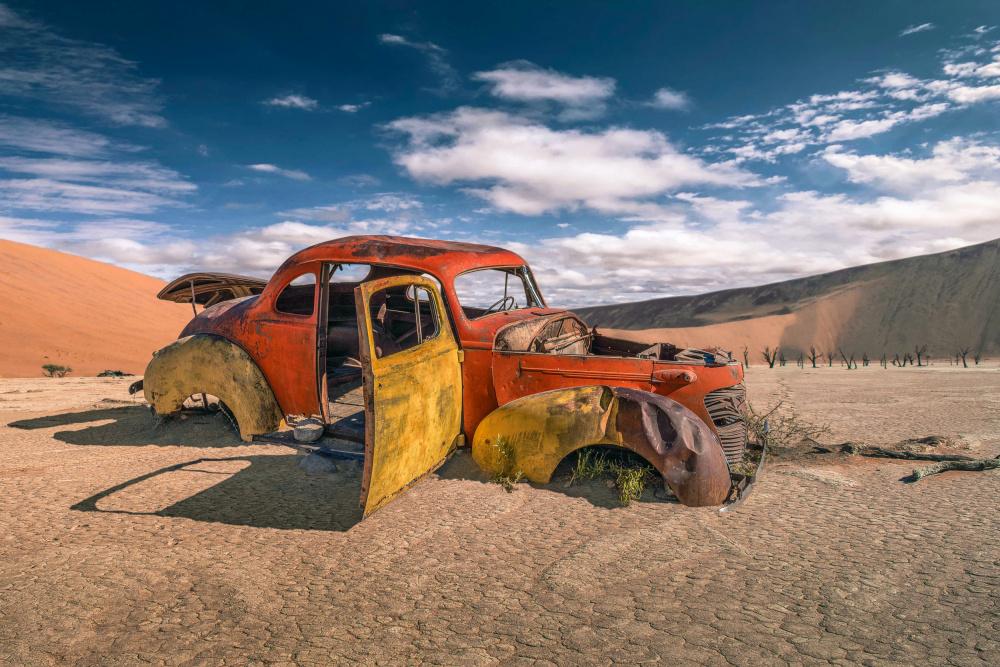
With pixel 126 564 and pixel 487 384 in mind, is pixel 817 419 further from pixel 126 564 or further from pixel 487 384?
pixel 126 564

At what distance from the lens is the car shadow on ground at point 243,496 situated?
3.45m

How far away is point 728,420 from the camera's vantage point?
4219 mm

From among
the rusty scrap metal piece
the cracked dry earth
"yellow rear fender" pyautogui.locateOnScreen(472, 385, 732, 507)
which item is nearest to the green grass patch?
the cracked dry earth

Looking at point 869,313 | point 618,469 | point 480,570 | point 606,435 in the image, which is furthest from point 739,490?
point 869,313

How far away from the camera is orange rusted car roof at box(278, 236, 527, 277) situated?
4621mm

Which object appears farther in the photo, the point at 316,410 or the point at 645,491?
the point at 316,410

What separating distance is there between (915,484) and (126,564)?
5574mm

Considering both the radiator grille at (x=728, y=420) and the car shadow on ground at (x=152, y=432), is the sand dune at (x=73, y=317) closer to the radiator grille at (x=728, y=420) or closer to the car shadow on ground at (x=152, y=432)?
the car shadow on ground at (x=152, y=432)

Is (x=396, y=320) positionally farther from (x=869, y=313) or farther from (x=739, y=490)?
(x=869, y=313)

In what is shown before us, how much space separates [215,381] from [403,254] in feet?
7.88

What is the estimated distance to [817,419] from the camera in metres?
7.27

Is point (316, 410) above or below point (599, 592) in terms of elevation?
above

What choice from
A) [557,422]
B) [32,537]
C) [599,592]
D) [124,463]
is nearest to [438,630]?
[599,592]

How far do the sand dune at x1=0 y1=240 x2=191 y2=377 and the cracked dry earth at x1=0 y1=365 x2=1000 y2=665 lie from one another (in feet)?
67.6
